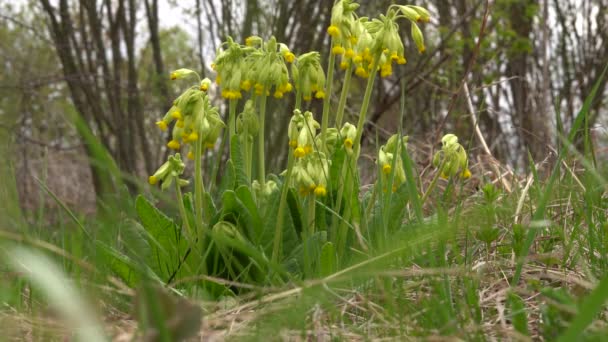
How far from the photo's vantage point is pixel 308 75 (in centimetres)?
212

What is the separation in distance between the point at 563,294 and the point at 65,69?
5853mm

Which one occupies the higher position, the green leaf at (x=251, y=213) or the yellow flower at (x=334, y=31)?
the yellow flower at (x=334, y=31)

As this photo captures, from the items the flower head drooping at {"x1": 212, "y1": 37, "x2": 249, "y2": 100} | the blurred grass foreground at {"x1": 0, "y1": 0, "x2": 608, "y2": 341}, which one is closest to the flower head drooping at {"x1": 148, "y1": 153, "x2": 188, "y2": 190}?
the blurred grass foreground at {"x1": 0, "y1": 0, "x2": 608, "y2": 341}

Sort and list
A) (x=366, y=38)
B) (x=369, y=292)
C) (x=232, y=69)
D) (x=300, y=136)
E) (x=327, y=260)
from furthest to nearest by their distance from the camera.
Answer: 1. (x=232, y=69)
2. (x=366, y=38)
3. (x=300, y=136)
4. (x=327, y=260)
5. (x=369, y=292)

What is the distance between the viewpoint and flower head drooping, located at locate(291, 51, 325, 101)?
2.10 meters

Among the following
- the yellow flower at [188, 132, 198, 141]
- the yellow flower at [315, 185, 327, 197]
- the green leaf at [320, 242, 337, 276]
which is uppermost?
the yellow flower at [188, 132, 198, 141]

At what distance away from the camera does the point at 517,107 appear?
7660mm

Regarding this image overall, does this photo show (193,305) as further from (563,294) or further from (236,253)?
(236,253)

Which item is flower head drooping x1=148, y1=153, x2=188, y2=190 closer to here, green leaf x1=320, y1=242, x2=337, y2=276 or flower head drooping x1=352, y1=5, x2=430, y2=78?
green leaf x1=320, y1=242, x2=337, y2=276

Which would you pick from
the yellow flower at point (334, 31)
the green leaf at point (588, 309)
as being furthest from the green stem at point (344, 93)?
the green leaf at point (588, 309)

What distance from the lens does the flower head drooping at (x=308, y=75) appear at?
→ 210cm

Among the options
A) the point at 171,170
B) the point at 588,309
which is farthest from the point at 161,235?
the point at 588,309

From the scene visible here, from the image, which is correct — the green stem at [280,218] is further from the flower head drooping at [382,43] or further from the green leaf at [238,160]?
the flower head drooping at [382,43]

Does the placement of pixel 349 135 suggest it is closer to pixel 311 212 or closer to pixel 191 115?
pixel 311 212
